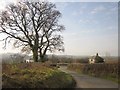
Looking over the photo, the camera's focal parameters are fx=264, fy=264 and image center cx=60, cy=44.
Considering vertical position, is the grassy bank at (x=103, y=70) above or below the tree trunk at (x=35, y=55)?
below

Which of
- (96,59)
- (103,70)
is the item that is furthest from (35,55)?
(96,59)

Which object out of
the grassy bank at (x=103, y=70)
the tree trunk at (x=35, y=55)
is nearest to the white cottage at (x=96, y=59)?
the grassy bank at (x=103, y=70)

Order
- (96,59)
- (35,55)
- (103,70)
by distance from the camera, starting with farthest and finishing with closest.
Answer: (96,59) → (35,55) → (103,70)

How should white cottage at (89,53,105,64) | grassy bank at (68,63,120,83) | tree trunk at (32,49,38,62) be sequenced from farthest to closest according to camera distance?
white cottage at (89,53,105,64) < tree trunk at (32,49,38,62) < grassy bank at (68,63,120,83)

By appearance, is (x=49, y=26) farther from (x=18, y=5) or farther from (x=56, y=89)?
(x=56, y=89)

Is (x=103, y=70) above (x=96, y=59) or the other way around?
the other way around

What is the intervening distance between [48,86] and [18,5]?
59.9 feet

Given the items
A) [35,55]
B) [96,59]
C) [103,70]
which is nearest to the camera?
[103,70]

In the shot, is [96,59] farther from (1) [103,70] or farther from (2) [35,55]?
(1) [103,70]

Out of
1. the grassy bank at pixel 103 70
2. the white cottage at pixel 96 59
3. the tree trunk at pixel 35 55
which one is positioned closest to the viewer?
the grassy bank at pixel 103 70

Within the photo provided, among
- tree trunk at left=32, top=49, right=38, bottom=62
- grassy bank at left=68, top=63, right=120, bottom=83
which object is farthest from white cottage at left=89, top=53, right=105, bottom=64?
tree trunk at left=32, top=49, right=38, bottom=62

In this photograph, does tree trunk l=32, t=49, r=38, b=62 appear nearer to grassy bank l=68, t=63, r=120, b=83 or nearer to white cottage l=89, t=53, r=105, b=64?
grassy bank l=68, t=63, r=120, b=83

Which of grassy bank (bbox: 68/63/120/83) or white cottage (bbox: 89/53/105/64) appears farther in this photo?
white cottage (bbox: 89/53/105/64)

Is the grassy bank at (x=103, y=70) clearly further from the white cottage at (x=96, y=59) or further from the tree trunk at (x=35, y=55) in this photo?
the white cottage at (x=96, y=59)
